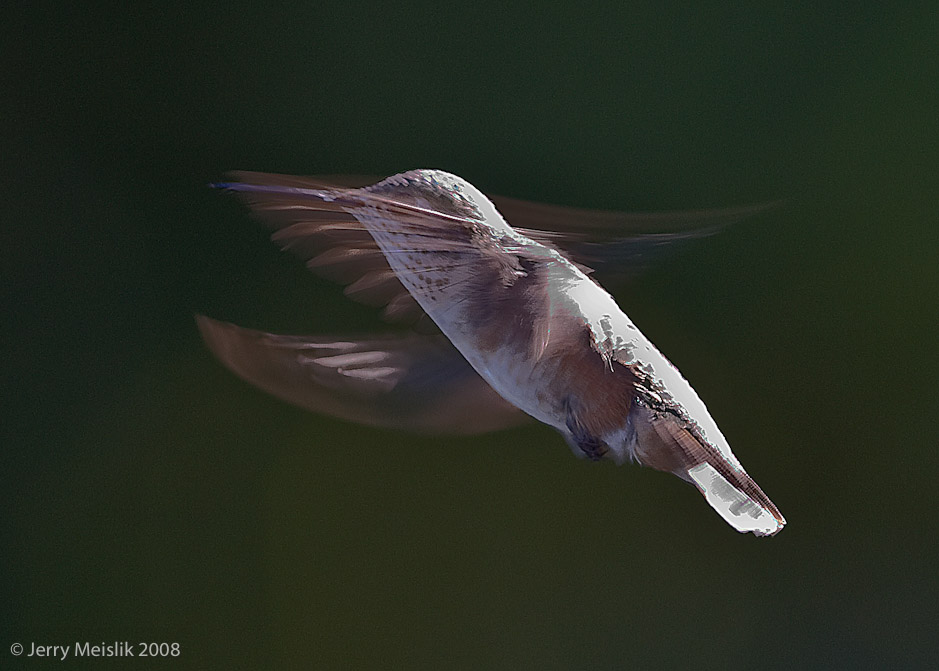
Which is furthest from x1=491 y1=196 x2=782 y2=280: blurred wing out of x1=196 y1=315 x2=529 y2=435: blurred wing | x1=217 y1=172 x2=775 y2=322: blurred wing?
x1=196 y1=315 x2=529 y2=435: blurred wing

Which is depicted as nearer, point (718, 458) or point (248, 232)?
point (718, 458)

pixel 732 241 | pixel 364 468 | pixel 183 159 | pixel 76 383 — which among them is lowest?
pixel 364 468

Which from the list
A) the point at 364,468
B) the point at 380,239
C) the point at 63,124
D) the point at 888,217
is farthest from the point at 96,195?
the point at 888,217

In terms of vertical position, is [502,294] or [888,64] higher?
[888,64]

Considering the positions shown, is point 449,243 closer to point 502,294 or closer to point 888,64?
point 502,294

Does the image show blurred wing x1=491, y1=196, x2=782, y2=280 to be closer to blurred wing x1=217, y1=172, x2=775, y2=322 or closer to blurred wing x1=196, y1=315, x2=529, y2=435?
blurred wing x1=217, y1=172, x2=775, y2=322

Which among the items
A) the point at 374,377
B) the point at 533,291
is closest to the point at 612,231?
the point at 533,291

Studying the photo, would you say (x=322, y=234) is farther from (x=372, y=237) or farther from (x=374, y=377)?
(x=374, y=377)
